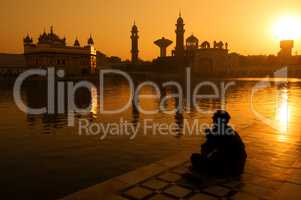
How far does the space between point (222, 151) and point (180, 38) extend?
104194 millimetres

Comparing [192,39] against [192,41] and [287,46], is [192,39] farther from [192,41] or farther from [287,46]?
[287,46]

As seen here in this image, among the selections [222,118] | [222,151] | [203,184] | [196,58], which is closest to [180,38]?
[196,58]

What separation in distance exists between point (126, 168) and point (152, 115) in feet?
27.4

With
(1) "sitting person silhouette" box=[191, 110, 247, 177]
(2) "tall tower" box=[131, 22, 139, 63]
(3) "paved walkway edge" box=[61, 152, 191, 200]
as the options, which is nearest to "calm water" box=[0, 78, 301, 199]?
(3) "paved walkway edge" box=[61, 152, 191, 200]

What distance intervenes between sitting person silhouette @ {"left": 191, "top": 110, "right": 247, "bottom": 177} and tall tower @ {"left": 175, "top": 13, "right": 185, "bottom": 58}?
3906 inches

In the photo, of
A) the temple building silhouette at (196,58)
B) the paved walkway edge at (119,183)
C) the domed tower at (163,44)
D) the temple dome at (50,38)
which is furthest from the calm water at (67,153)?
the domed tower at (163,44)

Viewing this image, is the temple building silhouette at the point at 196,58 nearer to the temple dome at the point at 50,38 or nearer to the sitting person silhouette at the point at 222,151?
the temple dome at the point at 50,38

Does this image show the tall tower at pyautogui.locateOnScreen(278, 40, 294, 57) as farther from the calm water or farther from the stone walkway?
the stone walkway

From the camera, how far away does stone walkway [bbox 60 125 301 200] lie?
4754 mm

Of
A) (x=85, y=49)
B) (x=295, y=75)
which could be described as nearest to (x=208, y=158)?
(x=85, y=49)

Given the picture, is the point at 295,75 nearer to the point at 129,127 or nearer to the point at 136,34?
the point at 136,34

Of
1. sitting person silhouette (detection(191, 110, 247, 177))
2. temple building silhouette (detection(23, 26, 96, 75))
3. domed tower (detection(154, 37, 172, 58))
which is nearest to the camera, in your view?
sitting person silhouette (detection(191, 110, 247, 177))

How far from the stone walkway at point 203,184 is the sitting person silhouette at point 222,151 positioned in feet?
0.69

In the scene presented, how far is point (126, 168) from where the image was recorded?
713 centimetres
